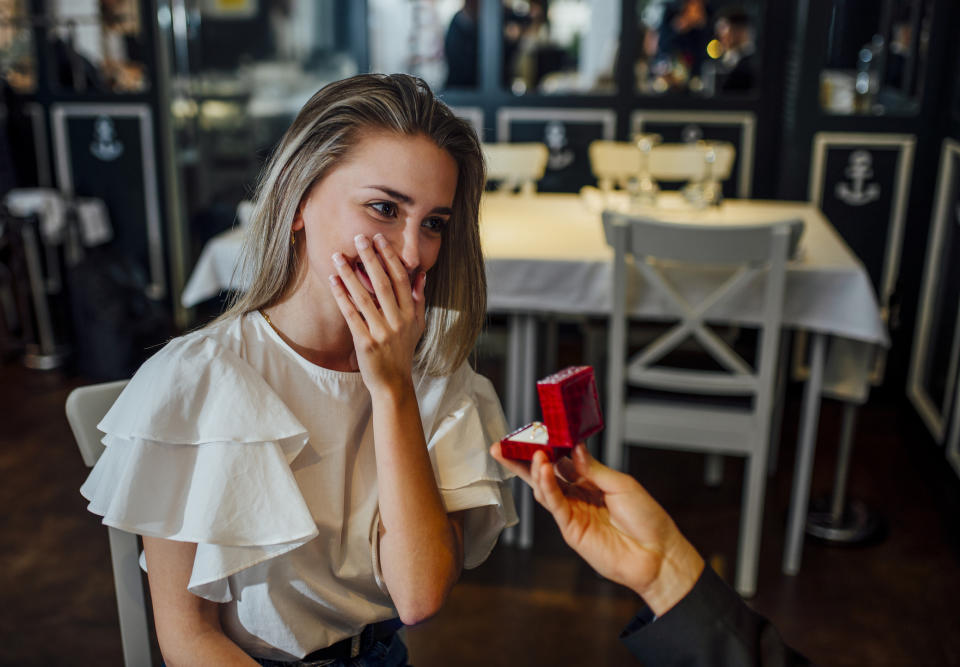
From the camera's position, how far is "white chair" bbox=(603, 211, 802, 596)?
2100 mm

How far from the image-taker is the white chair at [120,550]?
3.55 ft

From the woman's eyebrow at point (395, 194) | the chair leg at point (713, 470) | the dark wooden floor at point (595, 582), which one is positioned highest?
the woman's eyebrow at point (395, 194)

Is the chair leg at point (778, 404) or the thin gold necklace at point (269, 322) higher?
the thin gold necklace at point (269, 322)

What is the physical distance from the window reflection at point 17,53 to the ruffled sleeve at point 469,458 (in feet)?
13.0

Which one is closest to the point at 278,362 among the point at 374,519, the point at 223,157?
the point at 374,519

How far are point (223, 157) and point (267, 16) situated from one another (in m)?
0.68

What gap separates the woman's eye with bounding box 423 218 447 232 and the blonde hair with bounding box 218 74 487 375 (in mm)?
44

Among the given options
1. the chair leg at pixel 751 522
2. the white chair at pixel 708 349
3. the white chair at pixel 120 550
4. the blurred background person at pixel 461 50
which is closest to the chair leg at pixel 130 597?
the white chair at pixel 120 550

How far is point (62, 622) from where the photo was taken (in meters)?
2.22

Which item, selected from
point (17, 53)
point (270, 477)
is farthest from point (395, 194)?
point (17, 53)

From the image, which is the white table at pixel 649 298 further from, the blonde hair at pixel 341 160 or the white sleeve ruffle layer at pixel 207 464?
the white sleeve ruffle layer at pixel 207 464

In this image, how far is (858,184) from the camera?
3660mm

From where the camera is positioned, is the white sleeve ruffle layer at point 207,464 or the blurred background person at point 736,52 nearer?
the white sleeve ruffle layer at point 207,464

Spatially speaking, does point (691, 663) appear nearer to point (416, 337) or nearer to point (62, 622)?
point (416, 337)
